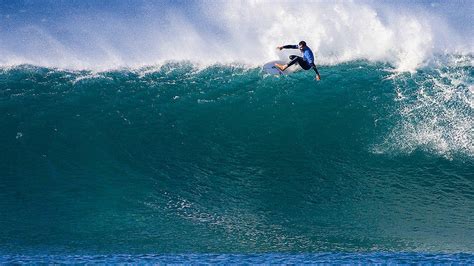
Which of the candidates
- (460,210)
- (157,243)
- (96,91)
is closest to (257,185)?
(157,243)

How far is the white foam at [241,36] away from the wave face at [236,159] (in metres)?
0.52

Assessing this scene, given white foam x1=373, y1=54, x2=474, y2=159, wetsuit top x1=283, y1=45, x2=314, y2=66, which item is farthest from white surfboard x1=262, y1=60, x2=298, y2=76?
white foam x1=373, y1=54, x2=474, y2=159

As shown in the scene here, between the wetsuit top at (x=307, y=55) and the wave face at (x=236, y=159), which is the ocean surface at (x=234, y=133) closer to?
the wave face at (x=236, y=159)

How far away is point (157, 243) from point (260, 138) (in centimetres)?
365

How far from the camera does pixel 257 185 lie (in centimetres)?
1255

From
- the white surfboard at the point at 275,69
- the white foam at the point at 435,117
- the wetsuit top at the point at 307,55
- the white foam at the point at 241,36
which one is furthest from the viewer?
the white foam at the point at 241,36

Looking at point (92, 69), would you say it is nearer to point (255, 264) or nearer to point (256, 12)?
point (256, 12)

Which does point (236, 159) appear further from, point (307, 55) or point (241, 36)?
point (241, 36)

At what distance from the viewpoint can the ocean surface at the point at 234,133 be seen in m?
11.1

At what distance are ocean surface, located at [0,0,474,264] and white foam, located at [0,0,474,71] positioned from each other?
46 millimetres

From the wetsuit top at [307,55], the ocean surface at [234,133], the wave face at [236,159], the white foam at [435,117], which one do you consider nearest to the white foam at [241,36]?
the ocean surface at [234,133]

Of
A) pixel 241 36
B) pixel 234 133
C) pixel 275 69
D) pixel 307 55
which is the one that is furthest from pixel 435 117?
pixel 241 36

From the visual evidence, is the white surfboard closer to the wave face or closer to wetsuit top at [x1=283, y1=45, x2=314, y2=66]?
the wave face

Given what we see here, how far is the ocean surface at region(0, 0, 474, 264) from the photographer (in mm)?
11078
